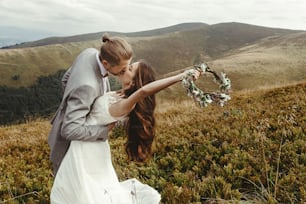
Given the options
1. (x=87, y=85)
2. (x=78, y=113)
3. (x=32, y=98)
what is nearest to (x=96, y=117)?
(x=78, y=113)

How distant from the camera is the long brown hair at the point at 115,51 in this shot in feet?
14.7

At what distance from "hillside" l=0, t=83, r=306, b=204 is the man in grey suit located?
88.4 inches

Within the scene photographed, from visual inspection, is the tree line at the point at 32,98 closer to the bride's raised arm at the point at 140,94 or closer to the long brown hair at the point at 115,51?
the bride's raised arm at the point at 140,94

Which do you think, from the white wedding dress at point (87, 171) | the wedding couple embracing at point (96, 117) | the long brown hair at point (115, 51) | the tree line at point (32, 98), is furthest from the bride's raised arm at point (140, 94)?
the tree line at point (32, 98)

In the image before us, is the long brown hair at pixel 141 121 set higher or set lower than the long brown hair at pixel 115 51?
lower

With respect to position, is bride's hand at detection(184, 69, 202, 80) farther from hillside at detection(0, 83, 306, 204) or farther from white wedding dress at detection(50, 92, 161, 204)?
hillside at detection(0, 83, 306, 204)

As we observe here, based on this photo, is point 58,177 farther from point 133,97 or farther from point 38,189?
point 38,189

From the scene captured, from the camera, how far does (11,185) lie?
7.52m

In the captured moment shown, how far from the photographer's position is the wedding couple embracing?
4.53 m

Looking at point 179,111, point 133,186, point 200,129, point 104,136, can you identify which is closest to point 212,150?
point 200,129

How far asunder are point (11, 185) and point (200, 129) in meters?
4.77

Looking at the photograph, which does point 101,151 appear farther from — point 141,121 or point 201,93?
point 201,93

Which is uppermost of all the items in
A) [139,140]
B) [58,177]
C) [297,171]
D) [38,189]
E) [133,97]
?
[133,97]

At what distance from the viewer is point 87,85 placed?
14.9 ft
